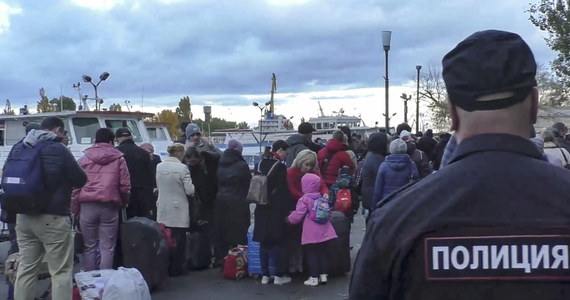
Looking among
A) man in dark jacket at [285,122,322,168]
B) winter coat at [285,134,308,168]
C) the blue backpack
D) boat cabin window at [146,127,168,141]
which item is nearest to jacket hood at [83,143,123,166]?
the blue backpack

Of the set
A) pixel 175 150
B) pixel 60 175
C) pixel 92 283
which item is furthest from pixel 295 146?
pixel 60 175

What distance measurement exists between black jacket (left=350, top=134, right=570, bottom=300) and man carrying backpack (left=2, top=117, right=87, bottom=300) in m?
5.54

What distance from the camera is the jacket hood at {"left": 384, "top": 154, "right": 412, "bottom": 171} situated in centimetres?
864

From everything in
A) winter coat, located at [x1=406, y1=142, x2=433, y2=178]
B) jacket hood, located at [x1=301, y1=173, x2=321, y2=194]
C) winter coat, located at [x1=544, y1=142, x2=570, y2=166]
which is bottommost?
jacket hood, located at [x1=301, y1=173, x2=321, y2=194]

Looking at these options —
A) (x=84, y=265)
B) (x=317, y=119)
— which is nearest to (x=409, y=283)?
(x=84, y=265)

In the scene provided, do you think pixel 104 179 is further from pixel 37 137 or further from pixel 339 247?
pixel 339 247

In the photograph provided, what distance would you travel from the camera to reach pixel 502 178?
176 centimetres

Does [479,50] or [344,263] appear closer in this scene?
[479,50]

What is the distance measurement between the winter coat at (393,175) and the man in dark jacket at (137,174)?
3041mm

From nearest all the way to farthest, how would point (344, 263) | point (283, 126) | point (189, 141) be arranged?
point (344, 263)
point (189, 141)
point (283, 126)

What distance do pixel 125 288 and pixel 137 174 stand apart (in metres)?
2.87

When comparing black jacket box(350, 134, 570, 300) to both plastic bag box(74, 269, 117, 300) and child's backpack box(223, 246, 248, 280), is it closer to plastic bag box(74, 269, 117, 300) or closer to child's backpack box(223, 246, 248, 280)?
plastic bag box(74, 269, 117, 300)

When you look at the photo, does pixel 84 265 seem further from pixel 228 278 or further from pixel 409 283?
pixel 409 283

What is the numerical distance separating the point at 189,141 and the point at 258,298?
3386mm
